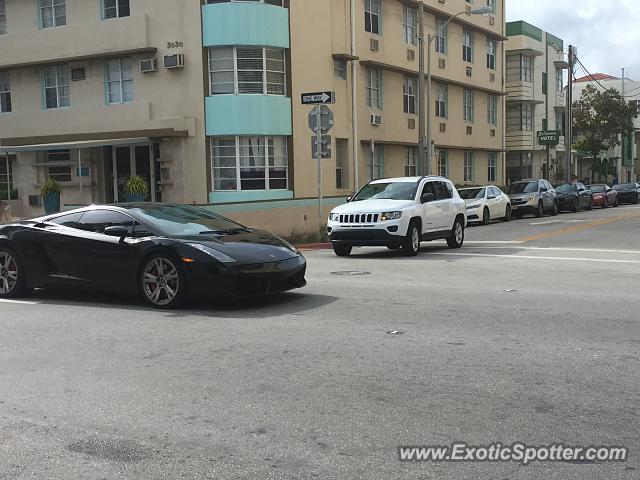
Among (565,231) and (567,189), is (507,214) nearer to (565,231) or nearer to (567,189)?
(565,231)

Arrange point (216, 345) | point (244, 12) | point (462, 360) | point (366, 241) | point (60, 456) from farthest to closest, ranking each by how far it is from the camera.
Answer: point (244, 12) → point (366, 241) → point (216, 345) → point (462, 360) → point (60, 456)

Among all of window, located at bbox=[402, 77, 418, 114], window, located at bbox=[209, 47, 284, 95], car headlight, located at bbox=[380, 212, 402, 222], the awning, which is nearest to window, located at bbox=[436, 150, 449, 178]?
window, located at bbox=[402, 77, 418, 114]

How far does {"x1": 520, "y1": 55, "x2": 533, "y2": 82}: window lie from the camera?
49969 mm

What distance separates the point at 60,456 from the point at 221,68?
21.4m

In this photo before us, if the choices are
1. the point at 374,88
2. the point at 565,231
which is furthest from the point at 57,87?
the point at 565,231

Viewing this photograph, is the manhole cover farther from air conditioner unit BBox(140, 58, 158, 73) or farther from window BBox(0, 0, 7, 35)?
window BBox(0, 0, 7, 35)

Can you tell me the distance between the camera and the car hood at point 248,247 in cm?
848

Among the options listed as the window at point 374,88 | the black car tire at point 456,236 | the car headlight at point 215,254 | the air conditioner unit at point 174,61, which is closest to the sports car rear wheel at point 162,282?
the car headlight at point 215,254

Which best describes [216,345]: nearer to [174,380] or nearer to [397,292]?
[174,380]

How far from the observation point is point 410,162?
112 ft

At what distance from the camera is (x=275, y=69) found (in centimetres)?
2503

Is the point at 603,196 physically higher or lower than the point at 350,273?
higher

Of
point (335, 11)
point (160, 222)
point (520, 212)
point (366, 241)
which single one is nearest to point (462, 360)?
point (160, 222)

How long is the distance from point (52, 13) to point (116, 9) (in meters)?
3.12
